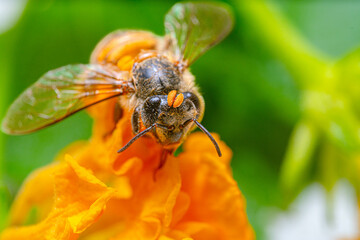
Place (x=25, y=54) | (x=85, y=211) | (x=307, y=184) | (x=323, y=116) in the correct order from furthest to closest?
(x=25, y=54), (x=307, y=184), (x=323, y=116), (x=85, y=211)

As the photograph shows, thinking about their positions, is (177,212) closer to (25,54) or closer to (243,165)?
(243,165)

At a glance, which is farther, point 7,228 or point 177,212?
point 7,228

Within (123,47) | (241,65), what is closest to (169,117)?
(123,47)

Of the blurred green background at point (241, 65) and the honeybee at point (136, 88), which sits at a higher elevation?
the honeybee at point (136, 88)

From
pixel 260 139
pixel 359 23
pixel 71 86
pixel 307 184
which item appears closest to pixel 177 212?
pixel 71 86

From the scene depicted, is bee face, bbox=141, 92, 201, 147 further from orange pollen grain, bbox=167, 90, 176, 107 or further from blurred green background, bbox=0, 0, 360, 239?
blurred green background, bbox=0, 0, 360, 239

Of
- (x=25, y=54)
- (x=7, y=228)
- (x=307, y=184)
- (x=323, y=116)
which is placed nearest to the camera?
(x=7, y=228)

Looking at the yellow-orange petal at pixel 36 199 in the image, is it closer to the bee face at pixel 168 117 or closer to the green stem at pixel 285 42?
the bee face at pixel 168 117

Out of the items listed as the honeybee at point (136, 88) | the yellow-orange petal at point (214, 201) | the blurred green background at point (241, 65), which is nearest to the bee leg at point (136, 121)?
the honeybee at point (136, 88)

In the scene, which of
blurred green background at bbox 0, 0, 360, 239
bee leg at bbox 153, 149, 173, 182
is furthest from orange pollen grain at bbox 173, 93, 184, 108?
blurred green background at bbox 0, 0, 360, 239
